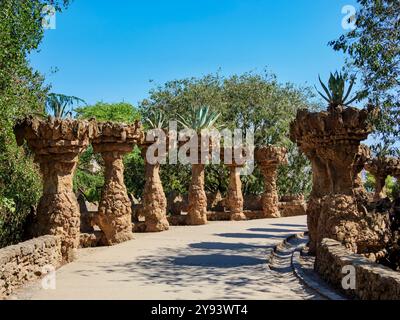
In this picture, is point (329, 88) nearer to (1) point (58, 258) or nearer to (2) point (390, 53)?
(2) point (390, 53)

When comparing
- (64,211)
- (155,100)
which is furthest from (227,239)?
(155,100)

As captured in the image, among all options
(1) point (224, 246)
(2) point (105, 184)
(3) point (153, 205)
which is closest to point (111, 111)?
(3) point (153, 205)

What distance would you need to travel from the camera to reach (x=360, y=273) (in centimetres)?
638

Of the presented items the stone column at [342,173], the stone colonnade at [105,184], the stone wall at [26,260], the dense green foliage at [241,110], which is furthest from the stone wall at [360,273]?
the dense green foliage at [241,110]

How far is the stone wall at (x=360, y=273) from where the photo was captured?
17.8 feet

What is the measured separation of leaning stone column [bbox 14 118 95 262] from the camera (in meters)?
10.4

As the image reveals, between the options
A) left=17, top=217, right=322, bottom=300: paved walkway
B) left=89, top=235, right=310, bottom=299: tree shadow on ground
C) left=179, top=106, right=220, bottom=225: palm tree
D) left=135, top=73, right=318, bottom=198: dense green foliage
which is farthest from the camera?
left=135, top=73, right=318, bottom=198: dense green foliage

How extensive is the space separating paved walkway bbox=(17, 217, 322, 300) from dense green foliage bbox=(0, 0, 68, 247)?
76.1 inches

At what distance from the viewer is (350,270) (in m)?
6.77

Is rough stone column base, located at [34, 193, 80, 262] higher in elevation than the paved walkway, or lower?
higher

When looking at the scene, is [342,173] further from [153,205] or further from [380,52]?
[153,205]

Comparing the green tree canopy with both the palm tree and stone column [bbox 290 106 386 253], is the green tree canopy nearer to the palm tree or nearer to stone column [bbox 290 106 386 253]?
the palm tree

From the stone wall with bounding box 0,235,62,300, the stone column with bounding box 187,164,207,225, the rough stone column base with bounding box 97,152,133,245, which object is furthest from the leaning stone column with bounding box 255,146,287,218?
the stone wall with bounding box 0,235,62,300
